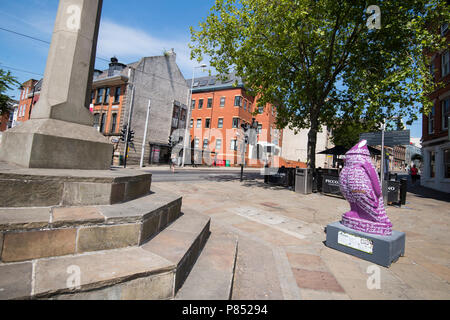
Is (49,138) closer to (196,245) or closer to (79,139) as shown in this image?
(79,139)

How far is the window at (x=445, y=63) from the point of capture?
1491cm

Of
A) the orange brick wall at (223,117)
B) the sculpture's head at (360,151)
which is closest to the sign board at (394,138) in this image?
the sculpture's head at (360,151)

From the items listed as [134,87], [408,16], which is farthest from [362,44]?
[134,87]

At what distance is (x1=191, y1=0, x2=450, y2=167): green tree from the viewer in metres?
9.55

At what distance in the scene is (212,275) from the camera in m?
2.38

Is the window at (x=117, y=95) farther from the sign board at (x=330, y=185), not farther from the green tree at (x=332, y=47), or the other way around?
the sign board at (x=330, y=185)

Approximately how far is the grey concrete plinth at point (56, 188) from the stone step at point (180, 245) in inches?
31.2

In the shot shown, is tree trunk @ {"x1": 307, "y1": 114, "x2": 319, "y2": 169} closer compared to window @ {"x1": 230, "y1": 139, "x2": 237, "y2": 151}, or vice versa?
tree trunk @ {"x1": 307, "y1": 114, "x2": 319, "y2": 169}

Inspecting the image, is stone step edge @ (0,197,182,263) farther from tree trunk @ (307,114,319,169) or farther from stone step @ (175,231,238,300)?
tree trunk @ (307,114,319,169)

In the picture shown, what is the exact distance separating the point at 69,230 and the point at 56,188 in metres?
0.65

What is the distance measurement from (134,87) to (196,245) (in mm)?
26154

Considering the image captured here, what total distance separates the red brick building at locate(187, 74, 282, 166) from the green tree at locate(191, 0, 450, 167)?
72.6ft

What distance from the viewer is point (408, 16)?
9.91m

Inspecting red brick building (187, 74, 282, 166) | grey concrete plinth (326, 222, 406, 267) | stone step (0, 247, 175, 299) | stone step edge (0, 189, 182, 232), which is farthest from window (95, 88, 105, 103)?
grey concrete plinth (326, 222, 406, 267)
